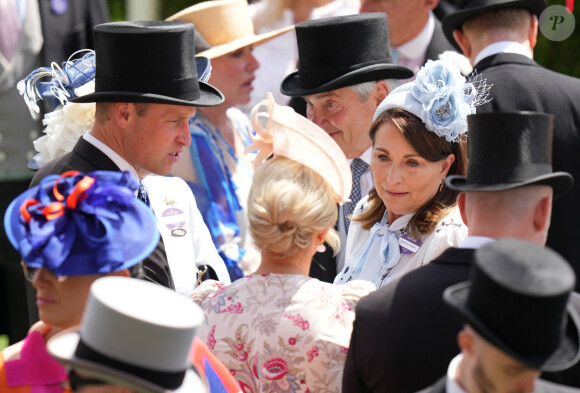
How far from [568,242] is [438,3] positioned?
2.86 metres

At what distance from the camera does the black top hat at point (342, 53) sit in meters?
4.48

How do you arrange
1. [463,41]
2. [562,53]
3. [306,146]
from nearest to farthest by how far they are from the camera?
[306,146], [463,41], [562,53]

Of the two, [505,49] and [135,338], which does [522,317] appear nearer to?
[135,338]

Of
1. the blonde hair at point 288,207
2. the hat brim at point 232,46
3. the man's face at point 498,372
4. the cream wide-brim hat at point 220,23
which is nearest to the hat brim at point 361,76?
the hat brim at point 232,46

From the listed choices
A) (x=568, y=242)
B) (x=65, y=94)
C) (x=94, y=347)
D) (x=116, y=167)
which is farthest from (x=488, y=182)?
(x=65, y=94)

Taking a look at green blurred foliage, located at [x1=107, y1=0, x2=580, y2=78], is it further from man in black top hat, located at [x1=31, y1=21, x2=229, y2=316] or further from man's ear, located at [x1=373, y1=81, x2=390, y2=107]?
man in black top hat, located at [x1=31, y1=21, x2=229, y2=316]

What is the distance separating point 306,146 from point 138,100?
1039 mm

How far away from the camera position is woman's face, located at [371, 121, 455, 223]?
3.41m

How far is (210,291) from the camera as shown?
9.36 feet

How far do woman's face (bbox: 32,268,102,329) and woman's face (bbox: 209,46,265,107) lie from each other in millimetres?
3102

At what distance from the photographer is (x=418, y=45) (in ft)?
20.1

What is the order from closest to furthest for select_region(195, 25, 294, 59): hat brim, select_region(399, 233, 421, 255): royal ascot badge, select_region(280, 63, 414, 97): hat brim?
select_region(399, 233, 421, 255): royal ascot badge
select_region(280, 63, 414, 97): hat brim
select_region(195, 25, 294, 59): hat brim

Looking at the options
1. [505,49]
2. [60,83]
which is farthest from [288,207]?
[505,49]

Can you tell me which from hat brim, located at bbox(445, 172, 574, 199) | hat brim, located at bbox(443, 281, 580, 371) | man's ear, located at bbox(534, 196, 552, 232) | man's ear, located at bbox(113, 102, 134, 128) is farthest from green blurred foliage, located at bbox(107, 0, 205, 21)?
hat brim, located at bbox(443, 281, 580, 371)
